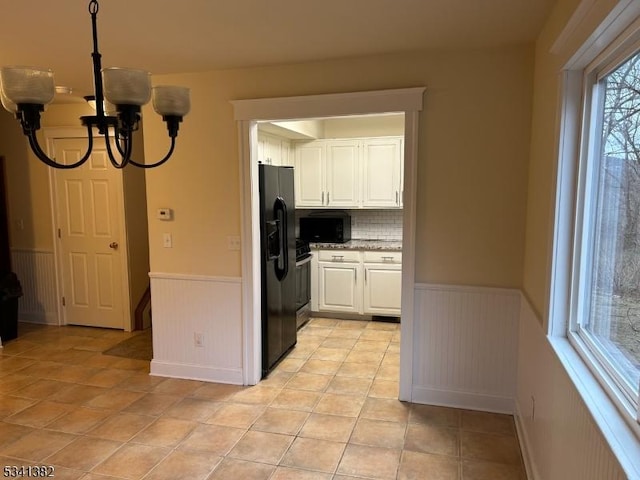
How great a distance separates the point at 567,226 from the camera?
202cm

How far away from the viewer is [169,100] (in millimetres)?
1902

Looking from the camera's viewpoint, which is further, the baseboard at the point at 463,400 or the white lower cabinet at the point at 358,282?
the white lower cabinet at the point at 358,282

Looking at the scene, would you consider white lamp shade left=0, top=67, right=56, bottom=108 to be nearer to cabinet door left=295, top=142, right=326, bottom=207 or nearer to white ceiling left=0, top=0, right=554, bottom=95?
white ceiling left=0, top=0, right=554, bottom=95

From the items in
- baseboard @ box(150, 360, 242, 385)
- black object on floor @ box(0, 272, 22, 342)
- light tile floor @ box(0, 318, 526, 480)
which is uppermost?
black object on floor @ box(0, 272, 22, 342)

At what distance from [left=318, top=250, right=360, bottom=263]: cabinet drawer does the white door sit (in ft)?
7.11

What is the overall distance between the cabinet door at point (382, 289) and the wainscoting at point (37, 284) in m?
3.54

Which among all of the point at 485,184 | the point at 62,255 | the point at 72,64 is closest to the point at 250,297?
the point at 485,184

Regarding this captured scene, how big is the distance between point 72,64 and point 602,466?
12.3ft

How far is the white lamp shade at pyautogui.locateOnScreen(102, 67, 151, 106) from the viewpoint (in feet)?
5.20

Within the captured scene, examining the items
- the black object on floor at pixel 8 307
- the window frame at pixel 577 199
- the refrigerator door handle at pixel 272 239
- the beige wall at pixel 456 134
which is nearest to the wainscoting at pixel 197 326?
the refrigerator door handle at pixel 272 239

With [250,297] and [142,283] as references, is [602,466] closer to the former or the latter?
[250,297]

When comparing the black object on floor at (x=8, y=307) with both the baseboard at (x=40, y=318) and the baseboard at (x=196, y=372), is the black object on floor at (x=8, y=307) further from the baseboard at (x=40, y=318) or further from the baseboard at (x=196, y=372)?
the baseboard at (x=196, y=372)

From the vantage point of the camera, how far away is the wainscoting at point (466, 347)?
305 cm

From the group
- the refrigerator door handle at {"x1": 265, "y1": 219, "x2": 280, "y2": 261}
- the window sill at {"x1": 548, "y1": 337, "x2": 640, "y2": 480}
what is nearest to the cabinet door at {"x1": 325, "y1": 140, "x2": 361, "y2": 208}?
the refrigerator door handle at {"x1": 265, "y1": 219, "x2": 280, "y2": 261}
